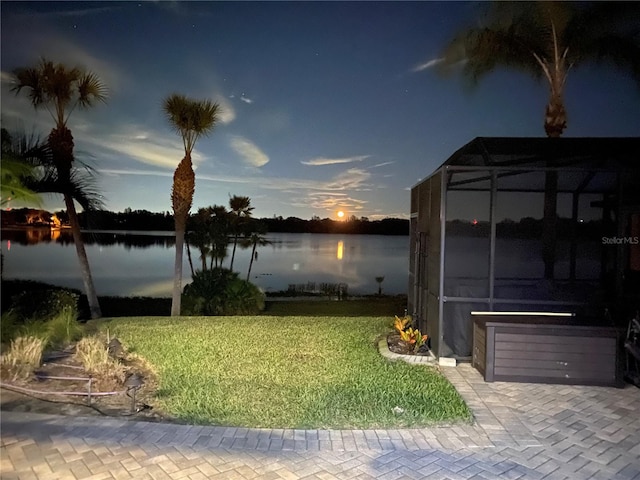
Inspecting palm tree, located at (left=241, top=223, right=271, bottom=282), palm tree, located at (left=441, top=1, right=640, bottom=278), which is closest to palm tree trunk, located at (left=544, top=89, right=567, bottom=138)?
palm tree, located at (left=441, top=1, right=640, bottom=278)

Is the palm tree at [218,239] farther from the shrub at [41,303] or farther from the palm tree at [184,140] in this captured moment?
the shrub at [41,303]

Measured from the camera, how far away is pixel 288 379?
530 cm

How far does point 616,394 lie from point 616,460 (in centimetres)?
183

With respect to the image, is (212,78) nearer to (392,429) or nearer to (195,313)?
(195,313)

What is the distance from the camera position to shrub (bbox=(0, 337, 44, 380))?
4344 millimetres

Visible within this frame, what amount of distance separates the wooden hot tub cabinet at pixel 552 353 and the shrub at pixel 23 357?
16.2 ft

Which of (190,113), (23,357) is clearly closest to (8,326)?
(23,357)

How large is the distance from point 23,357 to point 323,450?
3.32 m

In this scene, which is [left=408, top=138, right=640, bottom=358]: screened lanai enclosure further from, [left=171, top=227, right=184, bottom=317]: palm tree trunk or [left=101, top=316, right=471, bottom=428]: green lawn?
[left=171, top=227, right=184, bottom=317]: palm tree trunk

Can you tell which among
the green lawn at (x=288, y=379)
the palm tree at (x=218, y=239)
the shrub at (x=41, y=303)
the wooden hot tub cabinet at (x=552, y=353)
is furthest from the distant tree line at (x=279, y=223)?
the wooden hot tub cabinet at (x=552, y=353)

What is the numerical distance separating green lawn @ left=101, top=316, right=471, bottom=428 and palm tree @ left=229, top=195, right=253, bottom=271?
7716 mm

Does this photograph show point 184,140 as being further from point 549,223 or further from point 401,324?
point 549,223

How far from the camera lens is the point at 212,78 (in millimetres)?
10531

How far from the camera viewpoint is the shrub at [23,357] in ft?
14.3
